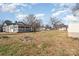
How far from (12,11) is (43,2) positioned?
11.3 inches

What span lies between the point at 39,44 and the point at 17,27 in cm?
25

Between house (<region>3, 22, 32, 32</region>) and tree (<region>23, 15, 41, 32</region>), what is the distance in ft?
0.10

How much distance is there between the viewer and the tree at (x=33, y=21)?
1.43 meters

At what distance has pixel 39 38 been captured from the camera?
1.44m

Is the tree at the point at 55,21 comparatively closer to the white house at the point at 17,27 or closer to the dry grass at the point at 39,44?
the dry grass at the point at 39,44

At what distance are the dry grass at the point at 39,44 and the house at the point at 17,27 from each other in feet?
0.12

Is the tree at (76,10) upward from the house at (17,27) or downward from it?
upward

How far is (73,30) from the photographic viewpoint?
1426mm

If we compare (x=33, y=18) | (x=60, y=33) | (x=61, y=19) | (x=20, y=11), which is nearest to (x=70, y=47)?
(x=60, y=33)

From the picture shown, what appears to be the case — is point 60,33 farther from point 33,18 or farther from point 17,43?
point 17,43

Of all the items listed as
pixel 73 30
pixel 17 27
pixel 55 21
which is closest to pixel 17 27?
pixel 17 27

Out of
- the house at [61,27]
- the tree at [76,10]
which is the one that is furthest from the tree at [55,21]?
the tree at [76,10]

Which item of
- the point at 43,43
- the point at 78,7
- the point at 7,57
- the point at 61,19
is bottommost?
the point at 7,57

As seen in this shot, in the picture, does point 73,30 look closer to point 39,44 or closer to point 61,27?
point 61,27
